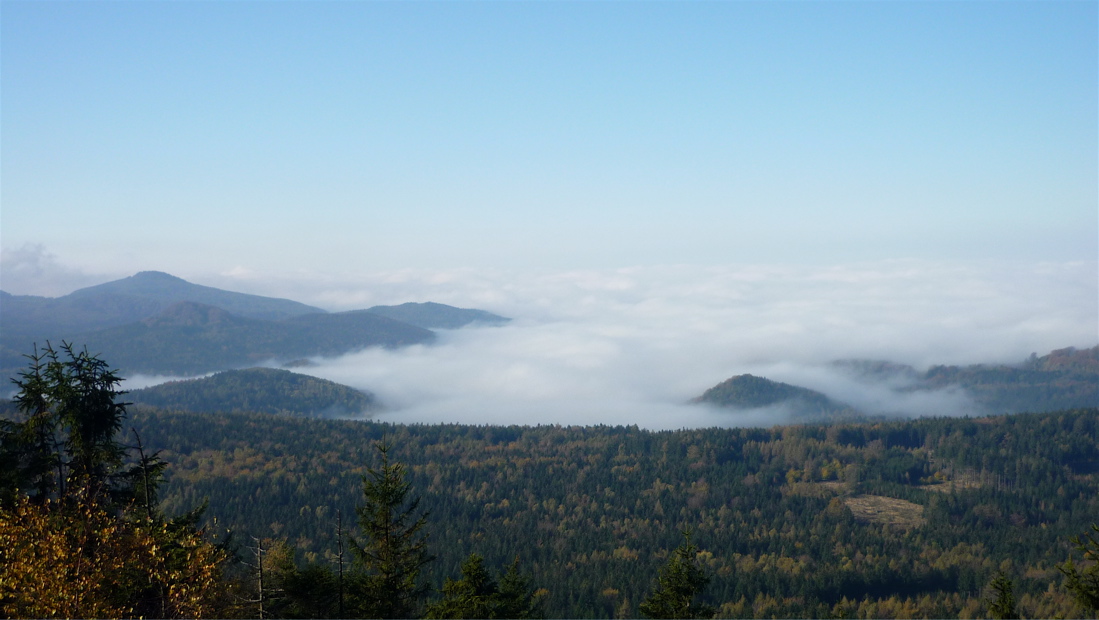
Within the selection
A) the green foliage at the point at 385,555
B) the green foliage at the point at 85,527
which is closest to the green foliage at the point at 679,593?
the green foliage at the point at 385,555

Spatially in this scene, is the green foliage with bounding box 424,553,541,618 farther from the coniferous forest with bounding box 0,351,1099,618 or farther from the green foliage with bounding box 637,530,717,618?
the green foliage with bounding box 637,530,717,618

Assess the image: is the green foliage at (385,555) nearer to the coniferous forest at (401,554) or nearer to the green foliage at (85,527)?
the coniferous forest at (401,554)

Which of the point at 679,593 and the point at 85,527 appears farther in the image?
the point at 679,593

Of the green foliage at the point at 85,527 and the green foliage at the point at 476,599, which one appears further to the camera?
the green foliage at the point at 476,599

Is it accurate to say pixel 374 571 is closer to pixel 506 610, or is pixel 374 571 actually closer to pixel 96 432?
pixel 506 610

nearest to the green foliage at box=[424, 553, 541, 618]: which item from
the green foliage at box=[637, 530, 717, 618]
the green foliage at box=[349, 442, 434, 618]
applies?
the green foliage at box=[349, 442, 434, 618]

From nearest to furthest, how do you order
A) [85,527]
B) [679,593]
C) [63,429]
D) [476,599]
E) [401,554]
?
[85,527], [63,429], [476,599], [679,593], [401,554]

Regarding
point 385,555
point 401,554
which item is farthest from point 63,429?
point 401,554

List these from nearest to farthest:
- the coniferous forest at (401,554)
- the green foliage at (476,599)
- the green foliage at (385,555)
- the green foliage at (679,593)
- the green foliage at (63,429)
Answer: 1. the coniferous forest at (401,554)
2. the green foliage at (63,429)
3. the green foliage at (476,599)
4. the green foliage at (679,593)
5. the green foliage at (385,555)

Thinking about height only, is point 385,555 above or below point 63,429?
below

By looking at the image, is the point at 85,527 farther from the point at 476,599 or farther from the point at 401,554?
the point at 476,599

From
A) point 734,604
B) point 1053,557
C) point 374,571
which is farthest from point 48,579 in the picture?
point 1053,557

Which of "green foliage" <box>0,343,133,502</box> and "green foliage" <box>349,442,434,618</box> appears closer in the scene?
"green foliage" <box>0,343,133,502</box>

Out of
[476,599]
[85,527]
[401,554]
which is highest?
[85,527]
